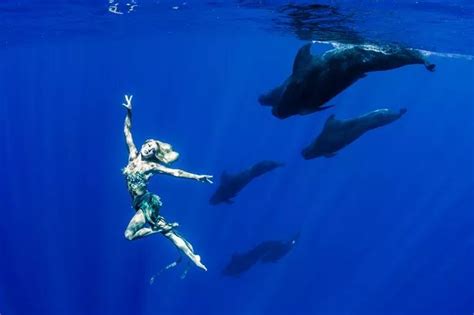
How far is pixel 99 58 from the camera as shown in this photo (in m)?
47.8

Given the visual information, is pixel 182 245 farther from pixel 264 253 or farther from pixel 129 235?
pixel 264 253

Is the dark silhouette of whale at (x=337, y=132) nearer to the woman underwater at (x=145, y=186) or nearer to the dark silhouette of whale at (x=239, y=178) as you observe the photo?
the dark silhouette of whale at (x=239, y=178)

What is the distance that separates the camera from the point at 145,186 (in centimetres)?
804

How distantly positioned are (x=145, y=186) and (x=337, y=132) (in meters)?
6.55

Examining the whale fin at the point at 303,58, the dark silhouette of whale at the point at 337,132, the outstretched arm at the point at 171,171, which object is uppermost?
the whale fin at the point at 303,58

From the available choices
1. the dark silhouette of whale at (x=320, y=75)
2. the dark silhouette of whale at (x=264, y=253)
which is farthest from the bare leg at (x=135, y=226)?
the dark silhouette of whale at (x=264, y=253)

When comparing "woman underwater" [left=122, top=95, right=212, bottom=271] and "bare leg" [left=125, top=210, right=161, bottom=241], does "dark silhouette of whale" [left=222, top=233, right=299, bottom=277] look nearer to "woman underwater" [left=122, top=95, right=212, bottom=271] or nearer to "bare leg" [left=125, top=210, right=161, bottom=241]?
"woman underwater" [left=122, top=95, right=212, bottom=271]

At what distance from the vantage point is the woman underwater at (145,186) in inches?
306

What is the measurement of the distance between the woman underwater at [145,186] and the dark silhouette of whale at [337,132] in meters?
5.80

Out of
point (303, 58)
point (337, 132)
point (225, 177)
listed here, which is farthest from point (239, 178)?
point (303, 58)

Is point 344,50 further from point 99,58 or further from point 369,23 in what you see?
point 99,58

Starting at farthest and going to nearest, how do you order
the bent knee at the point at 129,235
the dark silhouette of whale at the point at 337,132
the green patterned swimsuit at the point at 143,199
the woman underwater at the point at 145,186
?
the dark silhouette of whale at the point at 337,132 < the bent knee at the point at 129,235 < the green patterned swimsuit at the point at 143,199 < the woman underwater at the point at 145,186

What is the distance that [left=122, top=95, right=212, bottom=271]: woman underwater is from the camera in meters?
7.77

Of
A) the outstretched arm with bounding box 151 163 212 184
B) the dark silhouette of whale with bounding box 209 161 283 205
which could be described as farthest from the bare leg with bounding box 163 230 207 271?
the dark silhouette of whale with bounding box 209 161 283 205
